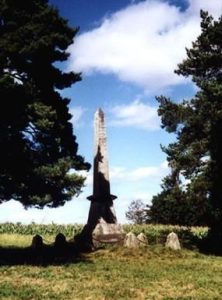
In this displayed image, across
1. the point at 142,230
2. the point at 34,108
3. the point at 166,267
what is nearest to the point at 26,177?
the point at 34,108

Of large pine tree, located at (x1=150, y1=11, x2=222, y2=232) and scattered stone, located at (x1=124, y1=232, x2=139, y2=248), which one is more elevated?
large pine tree, located at (x1=150, y1=11, x2=222, y2=232)

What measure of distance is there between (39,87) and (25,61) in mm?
1717

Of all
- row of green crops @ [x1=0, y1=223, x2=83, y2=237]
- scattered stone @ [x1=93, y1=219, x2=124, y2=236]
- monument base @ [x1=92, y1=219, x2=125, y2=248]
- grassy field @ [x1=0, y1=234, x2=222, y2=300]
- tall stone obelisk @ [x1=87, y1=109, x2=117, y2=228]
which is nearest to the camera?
grassy field @ [x1=0, y1=234, x2=222, y2=300]

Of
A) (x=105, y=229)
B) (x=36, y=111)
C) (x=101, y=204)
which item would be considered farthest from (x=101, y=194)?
(x=36, y=111)

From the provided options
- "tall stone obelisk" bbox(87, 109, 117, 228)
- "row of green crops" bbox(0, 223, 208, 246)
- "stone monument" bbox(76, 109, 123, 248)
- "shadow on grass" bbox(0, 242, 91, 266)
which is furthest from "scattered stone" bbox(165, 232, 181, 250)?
"row of green crops" bbox(0, 223, 208, 246)

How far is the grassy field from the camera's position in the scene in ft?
47.2

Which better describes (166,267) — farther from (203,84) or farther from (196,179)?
(203,84)

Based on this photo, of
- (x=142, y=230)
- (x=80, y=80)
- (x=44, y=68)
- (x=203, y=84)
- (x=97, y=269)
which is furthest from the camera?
(x=142, y=230)

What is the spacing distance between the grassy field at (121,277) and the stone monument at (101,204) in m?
2.97

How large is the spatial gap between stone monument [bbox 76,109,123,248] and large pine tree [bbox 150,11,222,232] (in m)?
3.43

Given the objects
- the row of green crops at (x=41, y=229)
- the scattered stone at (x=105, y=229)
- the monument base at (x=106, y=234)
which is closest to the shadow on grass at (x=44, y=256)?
the monument base at (x=106, y=234)

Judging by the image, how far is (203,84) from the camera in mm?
28469

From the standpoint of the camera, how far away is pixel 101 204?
95.2 feet

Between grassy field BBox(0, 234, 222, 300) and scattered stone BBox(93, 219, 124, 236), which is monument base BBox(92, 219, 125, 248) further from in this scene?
grassy field BBox(0, 234, 222, 300)
